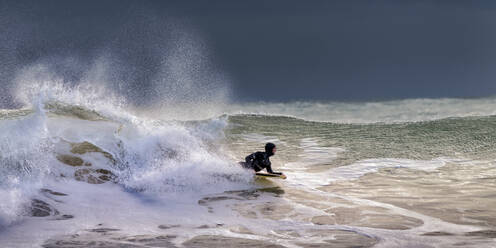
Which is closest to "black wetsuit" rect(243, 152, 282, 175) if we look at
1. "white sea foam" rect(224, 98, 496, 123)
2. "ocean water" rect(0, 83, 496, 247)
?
"ocean water" rect(0, 83, 496, 247)

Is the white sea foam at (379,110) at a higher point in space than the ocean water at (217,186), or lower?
higher

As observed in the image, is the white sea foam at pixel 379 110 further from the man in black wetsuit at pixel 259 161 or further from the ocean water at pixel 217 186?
the man in black wetsuit at pixel 259 161

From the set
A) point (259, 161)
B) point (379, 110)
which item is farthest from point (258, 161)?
point (379, 110)

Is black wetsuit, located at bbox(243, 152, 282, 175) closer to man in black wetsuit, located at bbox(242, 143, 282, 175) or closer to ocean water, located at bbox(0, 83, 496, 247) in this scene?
man in black wetsuit, located at bbox(242, 143, 282, 175)

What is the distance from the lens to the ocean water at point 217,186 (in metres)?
6.04

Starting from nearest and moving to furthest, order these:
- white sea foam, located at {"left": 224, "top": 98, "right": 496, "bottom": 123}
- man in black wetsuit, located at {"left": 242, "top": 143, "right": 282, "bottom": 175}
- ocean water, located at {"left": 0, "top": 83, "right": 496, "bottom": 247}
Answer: ocean water, located at {"left": 0, "top": 83, "right": 496, "bottom": 247} < man in black wetsuit, located at {"left": 242, "top": 143, "right": 282, "bottom": 175} < white sea foam, located at {"left": 224, "top": 98, "right": 496, "bottom": 123}

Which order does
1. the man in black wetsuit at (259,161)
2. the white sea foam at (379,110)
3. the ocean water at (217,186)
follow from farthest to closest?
the white sea foam at (379,110), the man in black wetsuit at (259,161), the ocean water at (217,186)

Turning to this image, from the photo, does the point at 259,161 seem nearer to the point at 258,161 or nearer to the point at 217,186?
the point at 258,161

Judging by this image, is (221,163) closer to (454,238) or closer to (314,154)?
(314,154)

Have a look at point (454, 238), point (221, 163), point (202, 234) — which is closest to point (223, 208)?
point (202, 234)

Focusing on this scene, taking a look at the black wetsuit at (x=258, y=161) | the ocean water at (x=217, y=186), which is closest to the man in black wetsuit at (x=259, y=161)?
the black wetsuit at (x=258, y=161)

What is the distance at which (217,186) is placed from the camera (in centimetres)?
834

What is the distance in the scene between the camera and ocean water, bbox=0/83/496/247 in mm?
6035

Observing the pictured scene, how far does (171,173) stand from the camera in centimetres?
839
